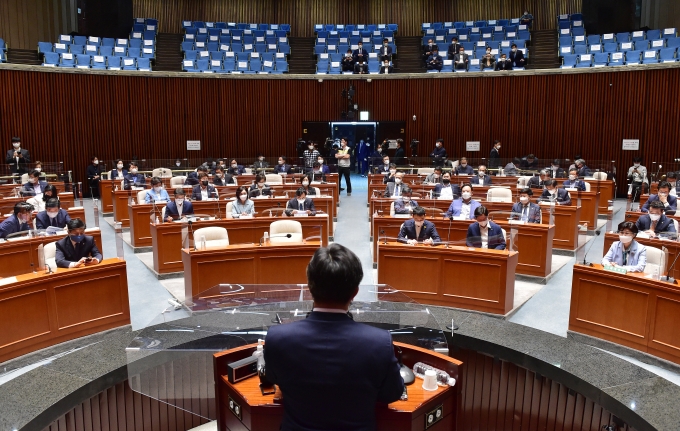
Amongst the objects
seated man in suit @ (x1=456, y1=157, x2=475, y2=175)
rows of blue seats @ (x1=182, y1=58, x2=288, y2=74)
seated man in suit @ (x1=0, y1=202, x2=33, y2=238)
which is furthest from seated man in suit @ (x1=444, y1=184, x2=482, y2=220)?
rows of blue seats @ (x1=182, y1=58, x2=288, y2=74)

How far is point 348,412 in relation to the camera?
2010mm

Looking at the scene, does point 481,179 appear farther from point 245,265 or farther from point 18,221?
point 18,221

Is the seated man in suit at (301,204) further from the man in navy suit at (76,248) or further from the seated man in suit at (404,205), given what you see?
the man in navy suit at (76,248)

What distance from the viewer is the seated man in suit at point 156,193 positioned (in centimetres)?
1002

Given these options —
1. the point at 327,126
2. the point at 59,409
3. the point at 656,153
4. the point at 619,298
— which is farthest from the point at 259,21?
the point at 59,409

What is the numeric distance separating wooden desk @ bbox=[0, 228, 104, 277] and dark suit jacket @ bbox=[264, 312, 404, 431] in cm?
610

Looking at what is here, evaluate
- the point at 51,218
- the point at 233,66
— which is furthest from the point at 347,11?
the point at 51,218

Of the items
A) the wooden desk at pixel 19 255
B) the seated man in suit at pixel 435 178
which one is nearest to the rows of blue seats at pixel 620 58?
the seated man in suit at pixel 435 178

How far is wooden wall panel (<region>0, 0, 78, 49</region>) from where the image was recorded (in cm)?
1730

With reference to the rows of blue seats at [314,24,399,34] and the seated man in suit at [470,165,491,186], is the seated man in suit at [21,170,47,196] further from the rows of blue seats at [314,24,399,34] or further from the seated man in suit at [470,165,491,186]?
the rows of blue seats at [314,24,399,34]

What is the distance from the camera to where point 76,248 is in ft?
20.0

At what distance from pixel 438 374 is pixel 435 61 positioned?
16.7m

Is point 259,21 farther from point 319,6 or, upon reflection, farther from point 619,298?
point 619,298

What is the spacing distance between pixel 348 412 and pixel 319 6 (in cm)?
2228
